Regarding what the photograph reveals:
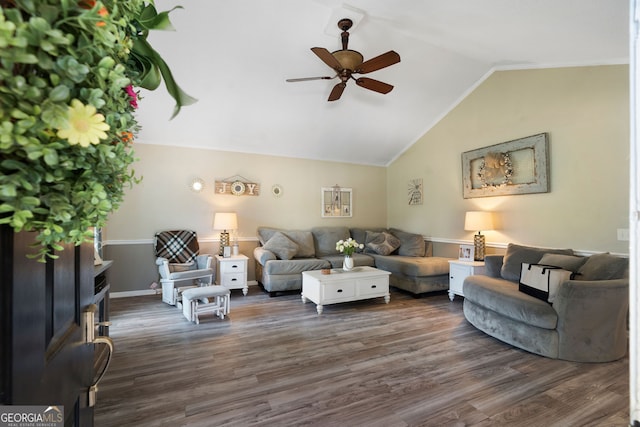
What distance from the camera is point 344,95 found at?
3994 mm

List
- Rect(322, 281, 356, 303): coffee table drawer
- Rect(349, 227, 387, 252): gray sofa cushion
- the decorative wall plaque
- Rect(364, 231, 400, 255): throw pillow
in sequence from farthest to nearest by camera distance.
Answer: Rect(349, 227, 387, 252): gray sofa cushion, Rect(364, 231, 400, 255): throw pillow, the decorative wall plaque, Rect(322, 281, 356, 303): coffee table drawer

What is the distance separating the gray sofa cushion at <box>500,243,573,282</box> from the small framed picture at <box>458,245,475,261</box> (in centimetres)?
61

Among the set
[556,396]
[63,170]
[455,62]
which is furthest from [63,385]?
[455,62]

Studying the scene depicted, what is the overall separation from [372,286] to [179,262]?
2802 mm

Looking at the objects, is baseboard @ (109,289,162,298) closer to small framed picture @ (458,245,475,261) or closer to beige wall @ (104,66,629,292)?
beige wall @ (104,66,629,292)

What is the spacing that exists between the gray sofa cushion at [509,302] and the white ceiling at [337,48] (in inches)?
90.9

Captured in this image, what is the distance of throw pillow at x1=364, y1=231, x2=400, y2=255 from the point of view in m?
4.99

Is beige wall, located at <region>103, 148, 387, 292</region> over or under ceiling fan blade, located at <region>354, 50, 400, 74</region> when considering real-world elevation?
under

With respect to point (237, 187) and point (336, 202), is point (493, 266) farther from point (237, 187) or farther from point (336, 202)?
point (237, 187)

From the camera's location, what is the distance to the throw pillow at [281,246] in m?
4.45

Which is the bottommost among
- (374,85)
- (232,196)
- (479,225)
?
(479,225)

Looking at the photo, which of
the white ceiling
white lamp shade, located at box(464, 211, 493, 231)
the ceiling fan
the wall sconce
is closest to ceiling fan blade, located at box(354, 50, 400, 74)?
the ceiling fan

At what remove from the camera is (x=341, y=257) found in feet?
16.1

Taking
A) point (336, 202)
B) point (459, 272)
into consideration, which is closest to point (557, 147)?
point (459, 272)
